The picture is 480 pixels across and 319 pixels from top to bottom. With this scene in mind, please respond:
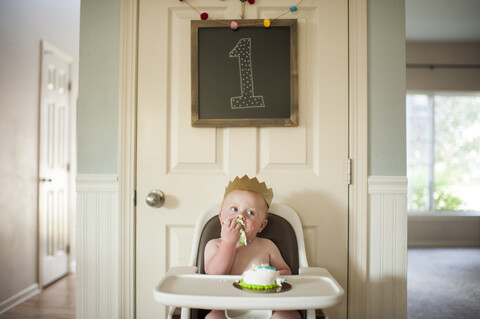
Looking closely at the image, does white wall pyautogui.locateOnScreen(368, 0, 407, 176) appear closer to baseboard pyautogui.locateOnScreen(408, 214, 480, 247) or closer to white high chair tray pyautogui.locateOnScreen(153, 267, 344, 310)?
white high chair tray pyautogui.locateOnScreen(153, 267, 344, 310)

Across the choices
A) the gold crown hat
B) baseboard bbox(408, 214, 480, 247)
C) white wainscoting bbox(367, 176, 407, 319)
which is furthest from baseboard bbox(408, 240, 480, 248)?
the gold crown hat

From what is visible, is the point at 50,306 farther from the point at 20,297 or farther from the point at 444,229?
the point at 444,229

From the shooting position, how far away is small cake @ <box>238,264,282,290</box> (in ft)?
4.05

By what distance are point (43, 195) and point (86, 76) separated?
202 centimetres

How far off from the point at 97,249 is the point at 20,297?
168cm

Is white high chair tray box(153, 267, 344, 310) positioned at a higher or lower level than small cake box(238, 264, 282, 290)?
lower

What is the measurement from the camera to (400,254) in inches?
70.1

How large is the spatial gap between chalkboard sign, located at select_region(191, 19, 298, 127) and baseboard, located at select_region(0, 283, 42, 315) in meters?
2.17

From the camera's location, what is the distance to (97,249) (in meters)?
1.81

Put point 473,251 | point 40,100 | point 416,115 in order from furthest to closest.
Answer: point 416,115 < point 473,251 < point 40,100

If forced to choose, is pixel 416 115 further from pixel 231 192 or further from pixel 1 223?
pixel 1 223

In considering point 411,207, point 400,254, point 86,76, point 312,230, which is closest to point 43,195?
point 86,76

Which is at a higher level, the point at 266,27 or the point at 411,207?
the point at 266,27

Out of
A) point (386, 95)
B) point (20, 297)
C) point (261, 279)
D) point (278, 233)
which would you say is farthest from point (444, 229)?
point (20, 297)
